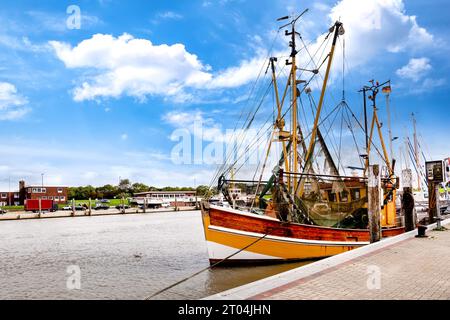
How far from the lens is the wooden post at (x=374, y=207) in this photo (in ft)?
50.8

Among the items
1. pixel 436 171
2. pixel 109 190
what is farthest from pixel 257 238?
pixel 109 190

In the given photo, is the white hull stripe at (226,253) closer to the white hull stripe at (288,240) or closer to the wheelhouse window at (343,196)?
the white hull stripe at (288,240)

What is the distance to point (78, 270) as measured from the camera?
17672 mm

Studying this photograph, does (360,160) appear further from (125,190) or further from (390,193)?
(125,190)

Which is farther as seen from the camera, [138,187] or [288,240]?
[138,187]

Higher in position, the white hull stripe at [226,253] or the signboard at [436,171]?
the signboard at [436,171]

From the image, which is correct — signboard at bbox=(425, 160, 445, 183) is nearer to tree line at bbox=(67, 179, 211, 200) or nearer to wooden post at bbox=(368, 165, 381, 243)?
wooden post at bbox=(368, 165, 381, 243)

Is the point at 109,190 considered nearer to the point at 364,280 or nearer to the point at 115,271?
the point at 115,271

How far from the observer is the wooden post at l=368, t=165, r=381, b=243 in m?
15.5

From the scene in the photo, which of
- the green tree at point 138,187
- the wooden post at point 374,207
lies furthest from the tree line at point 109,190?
the wooden post at point 374,207

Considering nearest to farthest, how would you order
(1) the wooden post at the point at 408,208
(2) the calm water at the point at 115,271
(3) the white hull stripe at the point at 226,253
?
(2) the calm water at the point at 115,271 → (3) the white hull stripe at the point at 226,253 → (1) the wooden post at the point at 408,208

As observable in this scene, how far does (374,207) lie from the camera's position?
15680 millimetres
